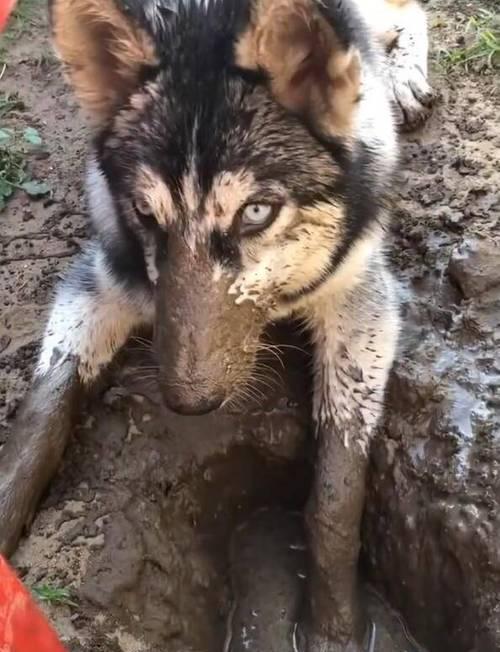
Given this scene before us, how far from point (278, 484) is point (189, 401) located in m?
0.94

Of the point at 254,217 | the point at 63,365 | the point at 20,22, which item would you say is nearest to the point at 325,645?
the point at 63,365

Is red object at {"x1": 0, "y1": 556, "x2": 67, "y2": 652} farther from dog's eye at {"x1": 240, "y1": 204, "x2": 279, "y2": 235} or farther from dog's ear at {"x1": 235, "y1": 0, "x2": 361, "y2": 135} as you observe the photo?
dog's ear at {"x1": 235, "y1": 0, "x2": 361, "y2": 135}

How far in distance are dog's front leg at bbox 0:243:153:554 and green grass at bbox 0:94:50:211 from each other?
0.60 metres

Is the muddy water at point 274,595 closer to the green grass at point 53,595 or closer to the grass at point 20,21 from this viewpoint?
the green grass at point 53,595

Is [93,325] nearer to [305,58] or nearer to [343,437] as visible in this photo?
[343,437]

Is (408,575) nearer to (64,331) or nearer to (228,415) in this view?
(228,415)

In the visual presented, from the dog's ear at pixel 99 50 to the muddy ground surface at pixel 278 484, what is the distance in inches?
34.6

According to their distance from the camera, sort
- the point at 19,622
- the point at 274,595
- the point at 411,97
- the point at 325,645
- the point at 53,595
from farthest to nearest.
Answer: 1. the point at 411,97
2. the point at 274,595
3. the point at 325,645
4. the point at 53,595
5. the point at 19,622

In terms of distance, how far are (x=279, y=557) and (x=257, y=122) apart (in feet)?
4.62

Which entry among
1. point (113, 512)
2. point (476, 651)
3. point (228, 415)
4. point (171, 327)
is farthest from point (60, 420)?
point (476, 651)

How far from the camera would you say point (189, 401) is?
2.20m

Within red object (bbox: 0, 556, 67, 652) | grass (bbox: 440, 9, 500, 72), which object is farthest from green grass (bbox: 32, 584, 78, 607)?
grass (bbox: 440, 9, 500, 72)

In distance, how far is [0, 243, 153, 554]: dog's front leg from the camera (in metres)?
2.62

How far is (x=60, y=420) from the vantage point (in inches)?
108
